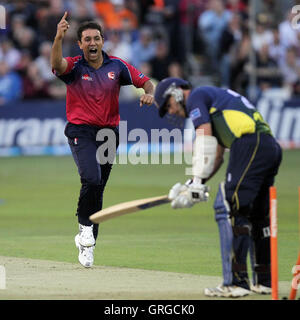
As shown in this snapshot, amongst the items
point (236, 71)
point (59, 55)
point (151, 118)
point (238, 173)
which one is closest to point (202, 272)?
point (238, 173)

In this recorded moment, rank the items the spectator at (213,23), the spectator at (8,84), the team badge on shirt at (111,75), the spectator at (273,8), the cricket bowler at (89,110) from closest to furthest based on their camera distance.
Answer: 1. the cricket bowler at (89,110)
2. the team badge on shirt at (111,75)
3. the spectator at (8,84)
4. the spectator at (213,23)
5. the spectator at (273,8)

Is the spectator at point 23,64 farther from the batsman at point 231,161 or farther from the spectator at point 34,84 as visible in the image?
the batsman at point 231,161

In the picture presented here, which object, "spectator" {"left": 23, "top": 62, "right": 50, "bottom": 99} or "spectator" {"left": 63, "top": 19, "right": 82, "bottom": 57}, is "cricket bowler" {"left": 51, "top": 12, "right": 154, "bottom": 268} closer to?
"spectator" {"left": 63, "top": 19, "right": 82, "bottom": 57}

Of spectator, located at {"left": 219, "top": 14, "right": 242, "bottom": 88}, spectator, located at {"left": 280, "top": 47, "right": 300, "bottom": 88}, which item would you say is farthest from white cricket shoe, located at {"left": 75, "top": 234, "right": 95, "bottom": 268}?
spectator, located at {"left": 280, "top": 47, "right": 300, "bottom": 88}

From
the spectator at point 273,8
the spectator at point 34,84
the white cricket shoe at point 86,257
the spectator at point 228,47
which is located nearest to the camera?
the white cricket shoe at point 86,257

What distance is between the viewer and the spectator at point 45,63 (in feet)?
78.1

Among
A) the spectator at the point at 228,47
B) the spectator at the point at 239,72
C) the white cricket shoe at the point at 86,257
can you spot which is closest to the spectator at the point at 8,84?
the spectator at the point at 228,47

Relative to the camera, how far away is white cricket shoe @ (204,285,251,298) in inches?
317

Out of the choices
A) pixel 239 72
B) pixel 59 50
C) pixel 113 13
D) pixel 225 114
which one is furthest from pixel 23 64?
pixel 225 114

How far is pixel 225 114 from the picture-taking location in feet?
26.9

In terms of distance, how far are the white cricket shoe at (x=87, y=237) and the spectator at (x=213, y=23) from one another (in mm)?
15248

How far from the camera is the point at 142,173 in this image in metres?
20.8
